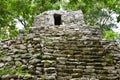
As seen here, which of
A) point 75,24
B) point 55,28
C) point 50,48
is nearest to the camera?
point 50,48

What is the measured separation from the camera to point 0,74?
237 inches

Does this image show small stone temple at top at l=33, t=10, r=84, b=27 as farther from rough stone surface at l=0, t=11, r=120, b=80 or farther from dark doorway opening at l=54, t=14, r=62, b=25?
rough stone surface at l=0, t=11, r=120, b=80

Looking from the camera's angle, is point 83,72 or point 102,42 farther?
point 102,42

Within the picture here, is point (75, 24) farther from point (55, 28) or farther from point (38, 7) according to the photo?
point (38, 7)

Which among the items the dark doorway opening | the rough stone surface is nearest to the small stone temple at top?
the dark doorway opening

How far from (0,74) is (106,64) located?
2.86 metres

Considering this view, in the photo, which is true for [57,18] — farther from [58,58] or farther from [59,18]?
[58,58]

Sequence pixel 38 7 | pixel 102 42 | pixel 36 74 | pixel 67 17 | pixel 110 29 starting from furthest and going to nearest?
pixel 110 29, pixel 38 7, pixel 67 17, pixel 102 42, pixel 36 74

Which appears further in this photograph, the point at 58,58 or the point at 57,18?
the point at 57,18

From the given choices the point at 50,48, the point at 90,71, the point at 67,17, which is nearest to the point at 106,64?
the point at 90,71

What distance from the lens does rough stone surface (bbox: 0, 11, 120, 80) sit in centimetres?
604

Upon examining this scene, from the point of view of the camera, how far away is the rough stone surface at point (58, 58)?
6.04 m

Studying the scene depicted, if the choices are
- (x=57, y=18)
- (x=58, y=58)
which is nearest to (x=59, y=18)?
(x=57, y=18)

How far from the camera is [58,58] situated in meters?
6.69
